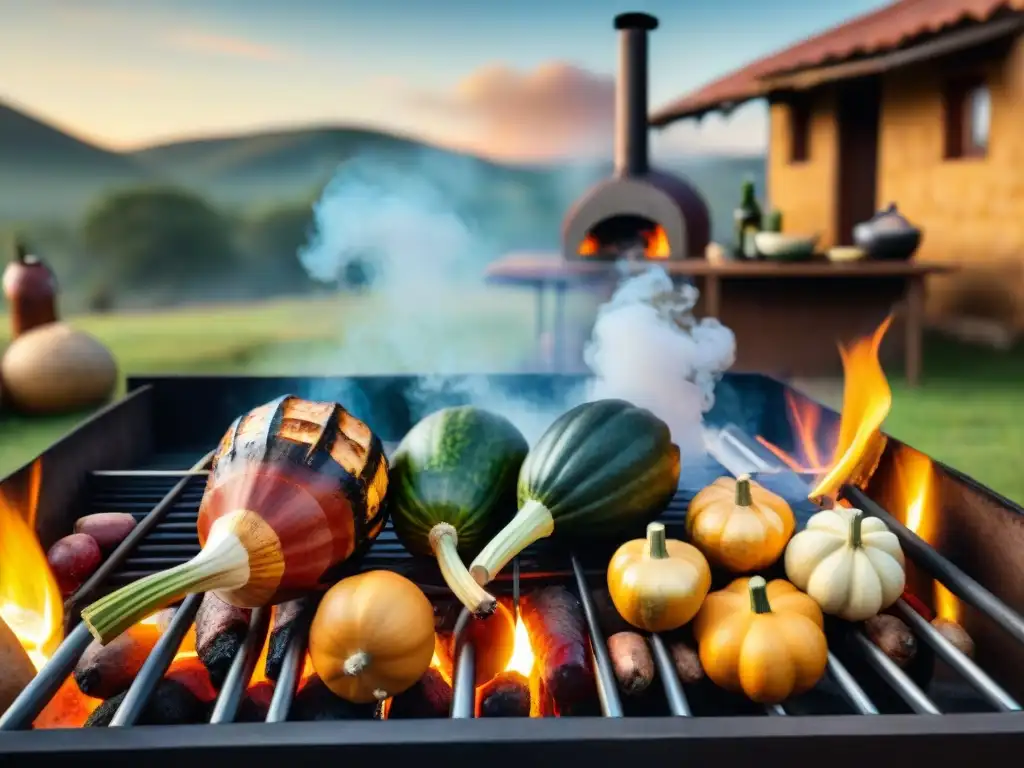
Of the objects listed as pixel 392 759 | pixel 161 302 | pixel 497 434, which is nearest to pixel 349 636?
pixel 392 759

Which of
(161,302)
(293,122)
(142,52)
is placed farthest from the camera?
(293,122)

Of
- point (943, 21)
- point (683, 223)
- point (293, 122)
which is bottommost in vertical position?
point (683, 223)

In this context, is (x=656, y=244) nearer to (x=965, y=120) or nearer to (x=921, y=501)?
(x=965, y=120)

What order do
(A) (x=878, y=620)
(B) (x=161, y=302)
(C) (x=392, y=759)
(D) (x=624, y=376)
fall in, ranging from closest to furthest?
(C) (x=392, y=759)
(A) (x=878, y=620)
(D) (x=624, y=376)
(B) (x=161, y=302)

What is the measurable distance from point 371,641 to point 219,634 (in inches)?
12.8

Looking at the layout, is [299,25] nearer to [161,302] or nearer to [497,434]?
[161,302]

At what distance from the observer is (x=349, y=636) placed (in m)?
1.36

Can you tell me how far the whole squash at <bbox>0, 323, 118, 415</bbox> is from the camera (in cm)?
618

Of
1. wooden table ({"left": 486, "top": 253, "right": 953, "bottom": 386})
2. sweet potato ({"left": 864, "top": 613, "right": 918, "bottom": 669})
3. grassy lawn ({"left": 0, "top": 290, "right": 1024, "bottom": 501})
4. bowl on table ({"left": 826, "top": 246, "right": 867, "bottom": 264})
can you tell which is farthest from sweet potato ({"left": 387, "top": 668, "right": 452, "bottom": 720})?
bowl on table ({"left": 826, "top": 246, "right": 867, "bottom": 264})

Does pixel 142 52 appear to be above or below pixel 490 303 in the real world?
above

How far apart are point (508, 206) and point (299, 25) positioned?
22.8 feet

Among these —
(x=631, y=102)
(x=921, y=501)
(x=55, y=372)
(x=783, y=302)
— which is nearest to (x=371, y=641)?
(x=921, y=501)

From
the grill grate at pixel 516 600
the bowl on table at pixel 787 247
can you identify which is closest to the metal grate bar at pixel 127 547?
the grill grate at pixel 516 600

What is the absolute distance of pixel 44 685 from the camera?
132 cm
